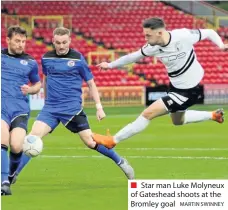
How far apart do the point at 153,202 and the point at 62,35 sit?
3733 mm

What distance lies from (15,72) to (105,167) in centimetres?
345

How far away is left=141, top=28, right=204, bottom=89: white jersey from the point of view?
13.1 metres

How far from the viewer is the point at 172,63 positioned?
13.2m

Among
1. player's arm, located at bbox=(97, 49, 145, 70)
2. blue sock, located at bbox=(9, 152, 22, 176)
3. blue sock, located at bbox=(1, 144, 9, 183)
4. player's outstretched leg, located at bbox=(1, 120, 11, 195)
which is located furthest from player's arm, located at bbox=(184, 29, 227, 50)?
blue sock, located at bbox=(1, 144, 9, 183)

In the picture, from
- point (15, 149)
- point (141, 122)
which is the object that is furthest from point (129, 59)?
point (15, 149)

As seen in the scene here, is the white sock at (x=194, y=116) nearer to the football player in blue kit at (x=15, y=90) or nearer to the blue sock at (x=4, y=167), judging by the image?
the football player in blue kit at (x=15, y=90)

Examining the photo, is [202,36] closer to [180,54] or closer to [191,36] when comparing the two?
[191,36]

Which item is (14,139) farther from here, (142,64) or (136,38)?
(136,38)

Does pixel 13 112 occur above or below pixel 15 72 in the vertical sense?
below

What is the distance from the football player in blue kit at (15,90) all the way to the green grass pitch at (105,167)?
0.68m

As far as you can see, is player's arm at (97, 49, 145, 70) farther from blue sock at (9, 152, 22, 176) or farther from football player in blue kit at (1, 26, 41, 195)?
blue sock at (9, 152, 22, 176)

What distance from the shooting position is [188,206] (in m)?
8.85

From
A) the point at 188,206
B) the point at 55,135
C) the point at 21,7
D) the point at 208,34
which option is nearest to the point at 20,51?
the point at 208,34

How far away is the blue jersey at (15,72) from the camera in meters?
11.8
